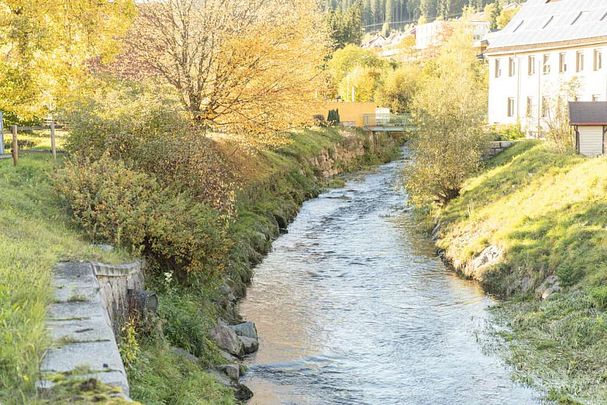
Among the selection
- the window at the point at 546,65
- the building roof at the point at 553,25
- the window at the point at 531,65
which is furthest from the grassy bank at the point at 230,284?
the window at the point at 546,65

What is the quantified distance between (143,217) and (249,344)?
11.8 ft

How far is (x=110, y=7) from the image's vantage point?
2606 cm

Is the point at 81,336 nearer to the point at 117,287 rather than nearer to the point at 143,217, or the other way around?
the point at 117,287

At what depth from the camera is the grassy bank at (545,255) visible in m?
14.7

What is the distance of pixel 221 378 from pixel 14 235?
4488 mm

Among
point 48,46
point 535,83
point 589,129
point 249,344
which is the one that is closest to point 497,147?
point 589,129

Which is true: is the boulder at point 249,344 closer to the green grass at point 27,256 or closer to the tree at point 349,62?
the green grass at point 27,256

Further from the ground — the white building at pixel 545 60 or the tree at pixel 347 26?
the tree at pixel 347 26

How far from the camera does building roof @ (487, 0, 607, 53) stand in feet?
137

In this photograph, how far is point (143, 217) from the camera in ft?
50.4

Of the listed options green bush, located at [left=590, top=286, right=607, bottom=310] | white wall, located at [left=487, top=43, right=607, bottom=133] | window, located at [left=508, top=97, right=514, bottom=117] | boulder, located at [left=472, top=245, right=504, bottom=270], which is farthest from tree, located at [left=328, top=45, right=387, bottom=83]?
green bush, located at [left=590, top=286, right=607, bottom=310]

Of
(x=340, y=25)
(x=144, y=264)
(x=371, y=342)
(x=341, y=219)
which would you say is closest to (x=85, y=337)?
(x=144, y=264)

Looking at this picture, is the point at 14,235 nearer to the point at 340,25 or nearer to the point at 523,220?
the point at 523,220

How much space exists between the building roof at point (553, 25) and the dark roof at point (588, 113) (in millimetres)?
9320
